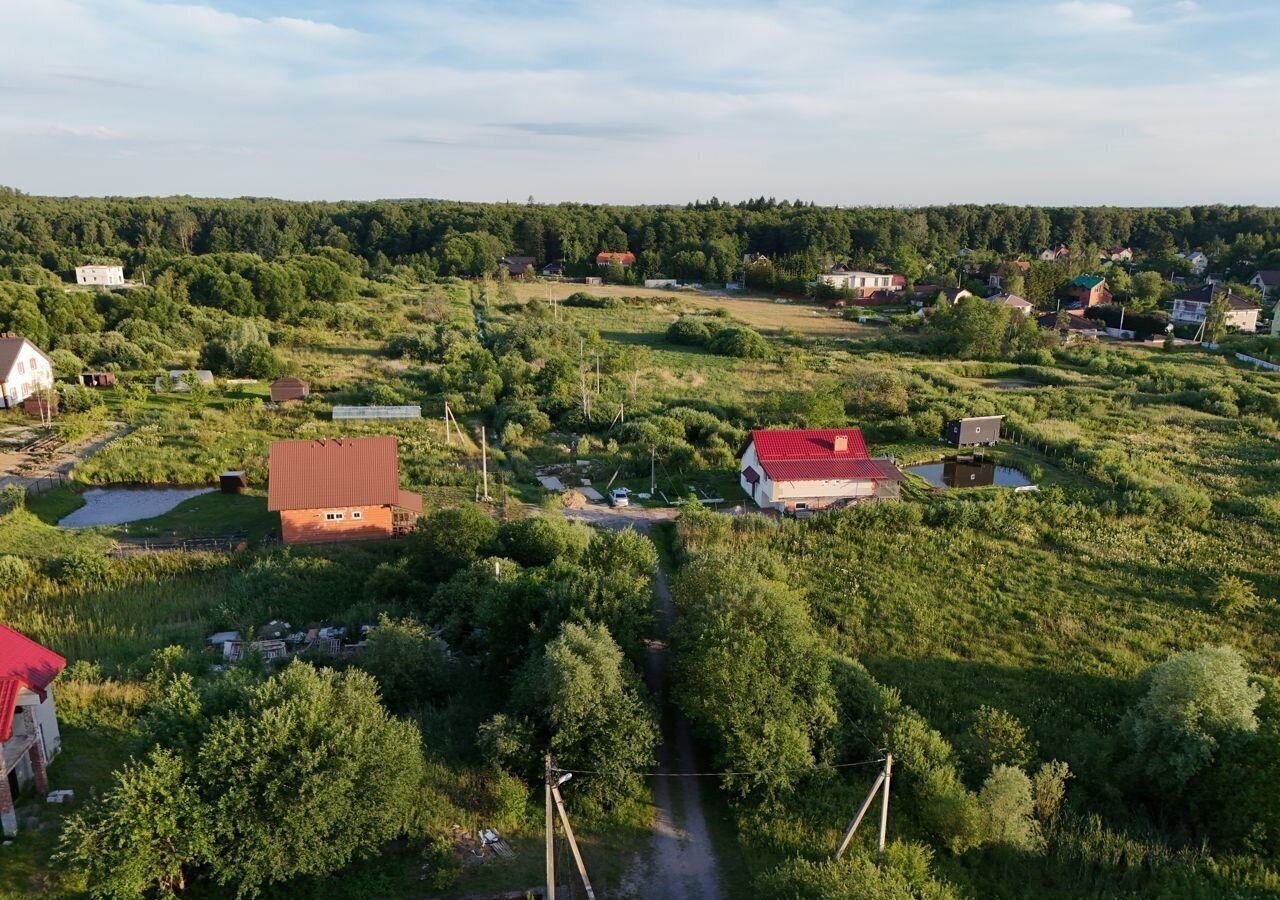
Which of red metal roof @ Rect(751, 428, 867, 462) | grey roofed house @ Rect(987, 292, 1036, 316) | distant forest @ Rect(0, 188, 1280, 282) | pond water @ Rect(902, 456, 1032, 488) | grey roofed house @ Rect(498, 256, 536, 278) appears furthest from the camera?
grey roofed house @ Rect(498, 256, 536, 278)

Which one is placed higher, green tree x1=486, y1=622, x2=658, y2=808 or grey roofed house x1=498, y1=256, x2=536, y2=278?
grey roofed house x1=498, y1=256, x2=536, y2=278

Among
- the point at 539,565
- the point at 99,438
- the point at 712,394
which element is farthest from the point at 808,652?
the point at 99,438

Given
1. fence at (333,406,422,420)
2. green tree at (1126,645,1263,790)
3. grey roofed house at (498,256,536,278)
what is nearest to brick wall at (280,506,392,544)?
fence at (333,406,422,420)

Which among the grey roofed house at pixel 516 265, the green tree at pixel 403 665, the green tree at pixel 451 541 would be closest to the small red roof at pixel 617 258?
the grey roofed house at pixel 516 265

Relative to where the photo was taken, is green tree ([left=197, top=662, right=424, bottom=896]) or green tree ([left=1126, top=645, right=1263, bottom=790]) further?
green tree ([left=1126, top=645, right=1263, bottom=790])

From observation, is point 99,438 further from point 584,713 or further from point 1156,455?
point 1156,455

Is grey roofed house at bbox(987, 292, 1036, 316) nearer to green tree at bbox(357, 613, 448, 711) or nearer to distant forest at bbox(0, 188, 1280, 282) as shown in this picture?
distant forest at bbox(0, 188, 1280, 282)
